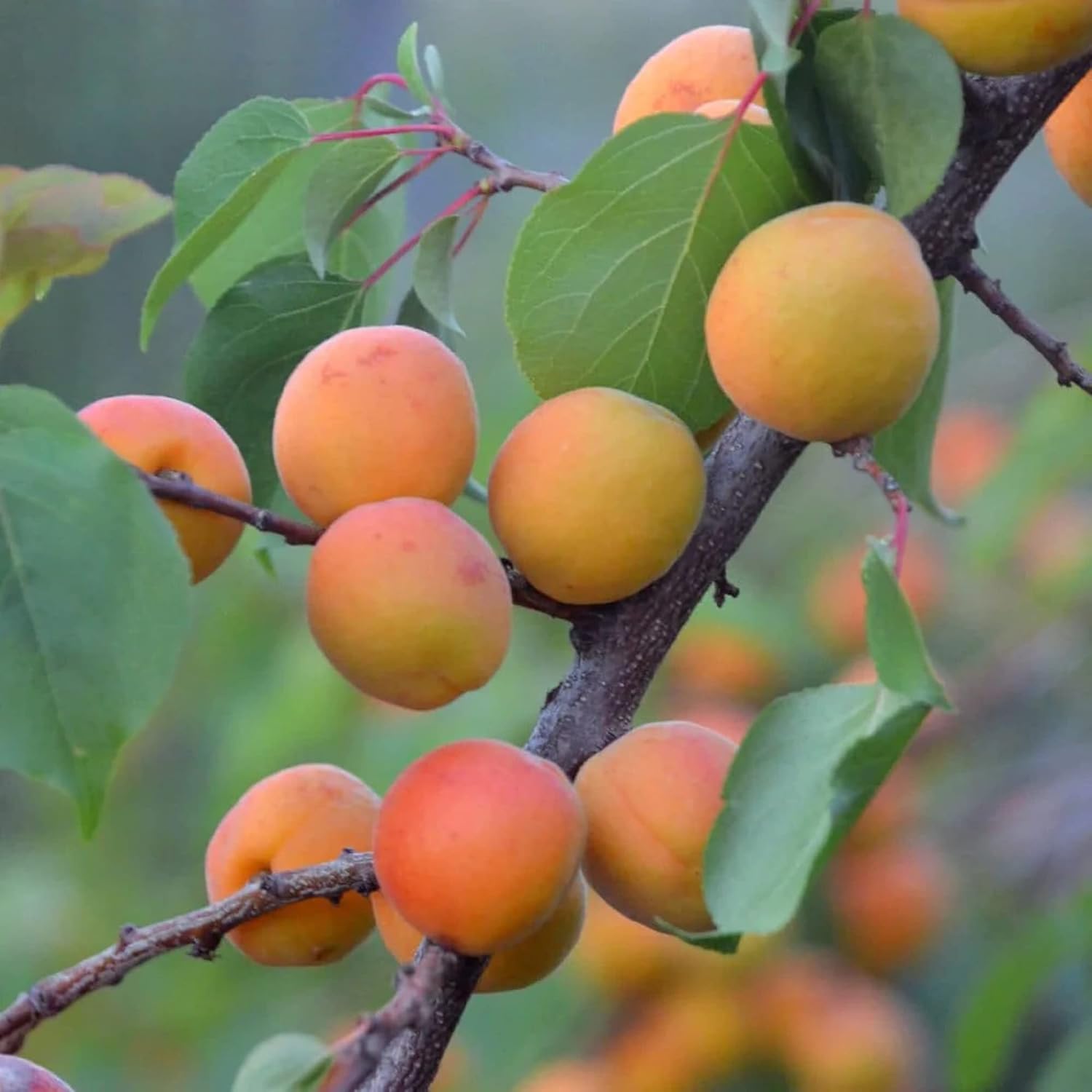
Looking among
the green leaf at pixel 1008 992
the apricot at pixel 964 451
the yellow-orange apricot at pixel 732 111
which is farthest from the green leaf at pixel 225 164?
the apricot at pixel 964 451

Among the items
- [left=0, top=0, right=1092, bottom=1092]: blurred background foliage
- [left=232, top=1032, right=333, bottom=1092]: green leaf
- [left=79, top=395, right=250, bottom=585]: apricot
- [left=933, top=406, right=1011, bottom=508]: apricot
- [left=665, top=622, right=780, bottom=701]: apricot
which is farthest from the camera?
[left=933, top=406, right=1011, bottom=508]: apricot

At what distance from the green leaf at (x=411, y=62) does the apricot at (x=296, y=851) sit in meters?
0.22

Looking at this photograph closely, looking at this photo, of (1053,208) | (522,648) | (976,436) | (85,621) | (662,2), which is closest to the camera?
(85,621)

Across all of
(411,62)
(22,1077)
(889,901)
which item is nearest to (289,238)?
(411,62)

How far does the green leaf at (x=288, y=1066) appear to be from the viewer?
10.2 inches

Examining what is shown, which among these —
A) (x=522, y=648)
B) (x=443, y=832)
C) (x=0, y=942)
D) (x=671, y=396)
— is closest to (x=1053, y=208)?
(x=522, y=648)

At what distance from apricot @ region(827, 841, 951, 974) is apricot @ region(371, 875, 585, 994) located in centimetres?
68

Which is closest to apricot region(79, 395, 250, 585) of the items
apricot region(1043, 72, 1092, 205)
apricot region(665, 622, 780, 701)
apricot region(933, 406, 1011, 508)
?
apricot region(1043, 72, 1092, 205)

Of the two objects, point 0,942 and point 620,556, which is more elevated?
point 620,556

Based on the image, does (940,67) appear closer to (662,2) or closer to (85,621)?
(85,621)

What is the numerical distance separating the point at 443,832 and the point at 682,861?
6 cm

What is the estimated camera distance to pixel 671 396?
0.40 metres

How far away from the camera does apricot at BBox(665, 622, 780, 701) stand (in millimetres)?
1062

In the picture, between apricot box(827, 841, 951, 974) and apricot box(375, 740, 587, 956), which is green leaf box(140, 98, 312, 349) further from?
apricot box(827, 841, 951, 974)
